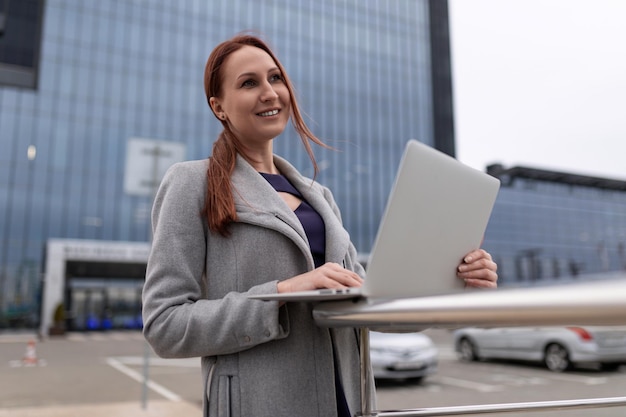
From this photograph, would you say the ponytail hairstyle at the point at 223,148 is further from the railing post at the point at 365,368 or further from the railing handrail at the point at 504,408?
the railing handrail at the point at 504,408

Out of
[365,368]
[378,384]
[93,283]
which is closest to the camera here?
[365,368]

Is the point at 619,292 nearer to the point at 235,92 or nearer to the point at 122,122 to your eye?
the point at 235,92

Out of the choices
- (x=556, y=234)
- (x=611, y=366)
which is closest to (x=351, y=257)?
(x=611, y=366)

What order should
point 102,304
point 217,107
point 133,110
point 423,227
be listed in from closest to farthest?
1. point 423,227
2. point 217,107
3. point 102,304
4. point 133,110

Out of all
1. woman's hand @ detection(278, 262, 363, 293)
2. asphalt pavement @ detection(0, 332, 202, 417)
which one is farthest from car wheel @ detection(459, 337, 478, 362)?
woman's hand @ detection(278, 262, 363, 293)

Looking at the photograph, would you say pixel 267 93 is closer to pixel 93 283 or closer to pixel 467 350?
pixel 467 350

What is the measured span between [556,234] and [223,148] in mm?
52189

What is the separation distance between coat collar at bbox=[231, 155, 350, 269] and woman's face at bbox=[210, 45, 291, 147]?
0.09 m

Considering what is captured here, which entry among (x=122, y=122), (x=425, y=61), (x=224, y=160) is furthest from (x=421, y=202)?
(x=425, y=61)

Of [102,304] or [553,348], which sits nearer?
[553,348]

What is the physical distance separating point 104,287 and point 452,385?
19.8 metres

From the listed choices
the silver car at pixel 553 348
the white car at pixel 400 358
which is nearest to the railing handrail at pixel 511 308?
the white car at pixel 400 358

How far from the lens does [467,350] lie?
1173cm

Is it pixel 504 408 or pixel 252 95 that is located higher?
pixel 252 95
